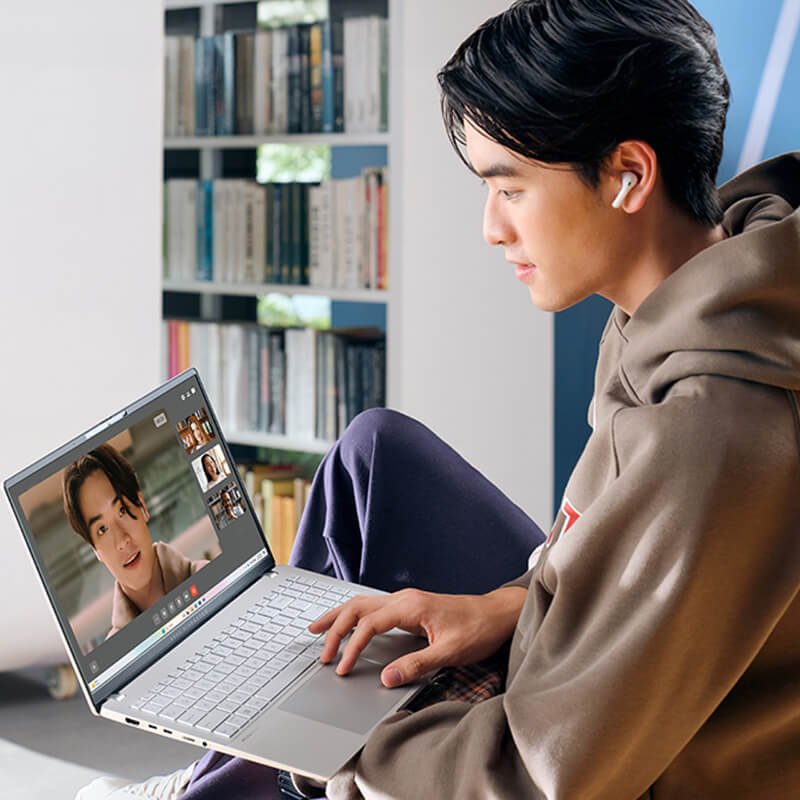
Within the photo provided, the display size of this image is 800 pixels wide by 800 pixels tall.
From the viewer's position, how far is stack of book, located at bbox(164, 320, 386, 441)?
283cm

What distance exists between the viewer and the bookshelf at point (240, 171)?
273cm

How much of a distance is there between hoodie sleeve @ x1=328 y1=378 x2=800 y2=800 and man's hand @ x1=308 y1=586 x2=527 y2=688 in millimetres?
166

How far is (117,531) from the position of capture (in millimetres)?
1082

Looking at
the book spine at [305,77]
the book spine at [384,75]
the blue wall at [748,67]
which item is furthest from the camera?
the book spine at [305,77]

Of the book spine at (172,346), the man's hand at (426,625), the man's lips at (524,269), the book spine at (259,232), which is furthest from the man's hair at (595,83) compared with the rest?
the book spine at (172,346)

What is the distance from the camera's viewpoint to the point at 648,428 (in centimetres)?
82

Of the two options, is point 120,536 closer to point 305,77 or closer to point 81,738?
point 81,738

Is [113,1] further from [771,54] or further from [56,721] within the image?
[56,721]

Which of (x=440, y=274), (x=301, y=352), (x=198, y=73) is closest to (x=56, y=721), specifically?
(x=301, y=352)

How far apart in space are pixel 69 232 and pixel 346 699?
151cm

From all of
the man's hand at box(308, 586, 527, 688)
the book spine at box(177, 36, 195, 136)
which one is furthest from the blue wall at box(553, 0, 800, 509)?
the book spine at box(177, 36, 195, 136)

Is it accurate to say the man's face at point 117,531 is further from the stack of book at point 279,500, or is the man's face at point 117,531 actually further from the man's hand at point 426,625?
the stack of book at point 279,500

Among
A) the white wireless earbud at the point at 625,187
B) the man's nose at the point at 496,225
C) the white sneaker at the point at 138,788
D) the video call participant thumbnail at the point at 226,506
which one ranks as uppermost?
the white wireless earbud at the point at 625,187

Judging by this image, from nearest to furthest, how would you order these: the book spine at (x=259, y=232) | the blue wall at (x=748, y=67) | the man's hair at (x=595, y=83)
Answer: the man's hair at (x=595, y=83)
the blue wall at (x=748, y=67)
the book spine at (x=259, y=232)
